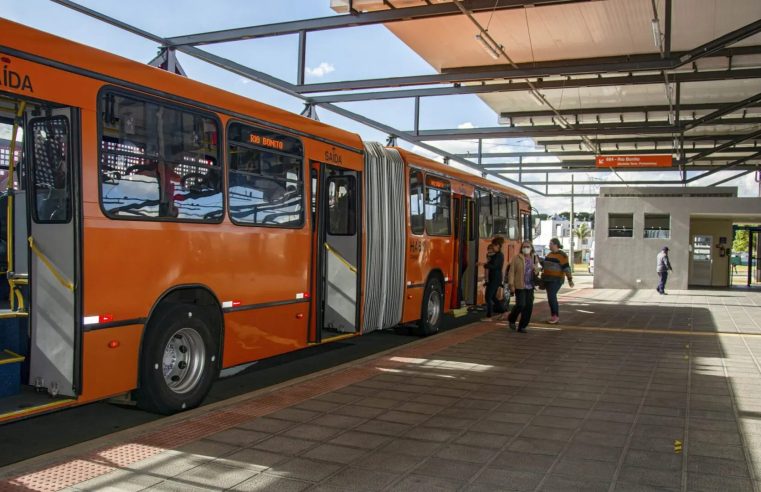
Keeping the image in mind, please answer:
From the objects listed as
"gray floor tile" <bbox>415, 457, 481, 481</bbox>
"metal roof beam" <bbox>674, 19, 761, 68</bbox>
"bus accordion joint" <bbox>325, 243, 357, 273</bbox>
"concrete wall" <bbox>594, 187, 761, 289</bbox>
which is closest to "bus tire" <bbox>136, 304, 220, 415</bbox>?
"gray floor tile" <bbox>415, 457, 481, 481</bbox>

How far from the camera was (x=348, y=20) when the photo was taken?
489 inches

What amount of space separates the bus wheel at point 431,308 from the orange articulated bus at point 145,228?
3052 mm

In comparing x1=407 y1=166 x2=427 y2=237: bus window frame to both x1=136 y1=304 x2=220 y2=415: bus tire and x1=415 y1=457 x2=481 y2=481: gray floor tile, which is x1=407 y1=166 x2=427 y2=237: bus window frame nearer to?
x1=136 y1=304 x2=220 y2=415: bus tire

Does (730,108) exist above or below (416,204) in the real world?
above

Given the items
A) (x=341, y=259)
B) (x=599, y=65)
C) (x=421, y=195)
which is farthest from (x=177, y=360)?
(x=599, y=65)

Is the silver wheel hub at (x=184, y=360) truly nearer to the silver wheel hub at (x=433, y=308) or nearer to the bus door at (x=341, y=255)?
the bus door at (x=341, y=255)

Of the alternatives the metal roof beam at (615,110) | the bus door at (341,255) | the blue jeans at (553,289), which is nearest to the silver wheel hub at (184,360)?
the bus door at (341,255)

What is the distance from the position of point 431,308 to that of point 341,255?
3.22 m

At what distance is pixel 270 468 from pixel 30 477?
154 cm

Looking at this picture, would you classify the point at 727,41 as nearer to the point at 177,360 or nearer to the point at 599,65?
the point at 599,65

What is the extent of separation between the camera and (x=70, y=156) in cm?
500

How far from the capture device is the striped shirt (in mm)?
12695

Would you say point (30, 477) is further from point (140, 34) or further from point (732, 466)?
point (140, 34)

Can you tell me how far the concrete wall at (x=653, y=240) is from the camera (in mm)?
25969
